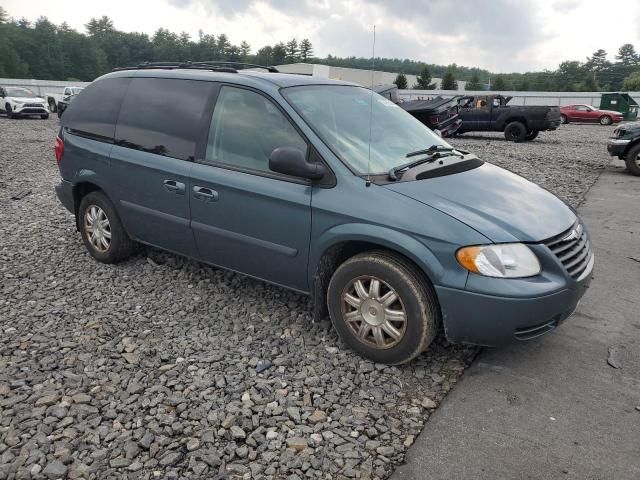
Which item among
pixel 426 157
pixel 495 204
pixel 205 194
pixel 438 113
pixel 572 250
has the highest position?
pixel 426 157

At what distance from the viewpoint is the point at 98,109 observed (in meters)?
4.67

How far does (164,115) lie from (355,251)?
6.62ft

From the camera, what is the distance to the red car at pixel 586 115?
29828 millimetres

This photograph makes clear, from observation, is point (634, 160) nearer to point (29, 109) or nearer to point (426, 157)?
point (426, 157)

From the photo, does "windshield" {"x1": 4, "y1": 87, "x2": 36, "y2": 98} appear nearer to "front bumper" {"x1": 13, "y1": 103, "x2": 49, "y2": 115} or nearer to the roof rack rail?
"front bumper" {"x1": 13, "y1": 103, "x2": 49, "y2": 115}

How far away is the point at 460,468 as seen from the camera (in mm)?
2402

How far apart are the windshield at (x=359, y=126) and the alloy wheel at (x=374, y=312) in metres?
0.74

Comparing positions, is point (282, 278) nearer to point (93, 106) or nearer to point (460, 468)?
point (460, 468)

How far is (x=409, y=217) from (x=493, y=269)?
0.55 metres

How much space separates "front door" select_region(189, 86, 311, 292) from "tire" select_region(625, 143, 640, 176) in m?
10.2

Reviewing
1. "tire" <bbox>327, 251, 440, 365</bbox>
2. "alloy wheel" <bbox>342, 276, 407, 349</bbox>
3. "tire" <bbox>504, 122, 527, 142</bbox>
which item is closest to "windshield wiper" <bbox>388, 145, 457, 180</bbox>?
"tire" <bbox>327, 251, 440, 365</bbox>

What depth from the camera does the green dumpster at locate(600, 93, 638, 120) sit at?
33719 mm

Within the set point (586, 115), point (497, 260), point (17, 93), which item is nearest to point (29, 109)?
point (17, 93)

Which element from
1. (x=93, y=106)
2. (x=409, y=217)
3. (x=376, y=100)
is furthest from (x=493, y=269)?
(x=93, y=106)
